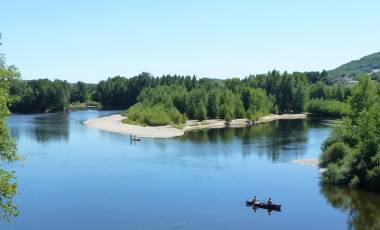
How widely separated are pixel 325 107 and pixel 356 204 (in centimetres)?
11597

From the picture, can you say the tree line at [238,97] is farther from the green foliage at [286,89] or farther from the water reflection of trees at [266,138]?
the water reflection of trees at [266,138]

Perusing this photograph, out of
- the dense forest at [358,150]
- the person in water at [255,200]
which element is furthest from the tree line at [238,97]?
the person in water at [255,200]

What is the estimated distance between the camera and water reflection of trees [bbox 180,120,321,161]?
75.8 meters

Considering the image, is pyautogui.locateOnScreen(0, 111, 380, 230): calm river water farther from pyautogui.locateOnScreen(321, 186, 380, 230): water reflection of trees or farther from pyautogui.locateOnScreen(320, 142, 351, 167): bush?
pyautogui.locateOnScreen(320, 142, 351, 167): bush

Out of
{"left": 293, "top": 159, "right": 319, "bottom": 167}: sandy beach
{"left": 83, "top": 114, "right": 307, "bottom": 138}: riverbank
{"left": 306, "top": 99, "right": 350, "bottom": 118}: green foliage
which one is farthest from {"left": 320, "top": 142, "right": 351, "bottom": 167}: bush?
{"left": 306, "top": 99, "right": 350, "bottom": 118}: green foliage

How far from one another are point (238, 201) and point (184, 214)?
6.57 metres

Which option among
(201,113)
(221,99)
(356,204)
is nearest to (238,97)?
(221,99)

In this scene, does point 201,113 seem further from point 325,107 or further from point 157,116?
point 325,107

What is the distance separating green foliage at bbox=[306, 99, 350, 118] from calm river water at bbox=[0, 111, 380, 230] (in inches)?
2700

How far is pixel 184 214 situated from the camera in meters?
41.7

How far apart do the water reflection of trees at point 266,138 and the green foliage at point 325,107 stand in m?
32.4

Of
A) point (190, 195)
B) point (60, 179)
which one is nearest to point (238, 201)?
point (190, 195)

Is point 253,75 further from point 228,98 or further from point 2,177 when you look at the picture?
point 2,177

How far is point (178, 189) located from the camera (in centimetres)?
5103
